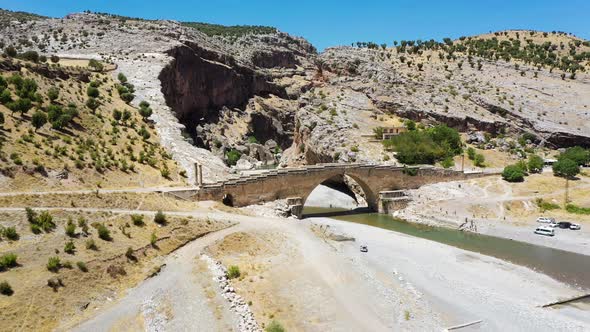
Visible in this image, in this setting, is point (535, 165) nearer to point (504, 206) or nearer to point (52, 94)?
point (504, 206)

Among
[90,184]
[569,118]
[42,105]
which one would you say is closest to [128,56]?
[42,105]

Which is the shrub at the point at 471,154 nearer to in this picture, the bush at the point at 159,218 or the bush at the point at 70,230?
the bush at the point at 159,218

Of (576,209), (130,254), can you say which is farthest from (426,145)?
(130,254)

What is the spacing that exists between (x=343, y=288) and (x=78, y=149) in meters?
26.5

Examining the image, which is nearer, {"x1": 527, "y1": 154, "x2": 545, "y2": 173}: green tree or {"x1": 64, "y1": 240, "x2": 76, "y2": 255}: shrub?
{"x1": 64, "y1": 240, "x2": 76, "y2": 255}: shrub

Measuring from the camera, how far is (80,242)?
89.7ft

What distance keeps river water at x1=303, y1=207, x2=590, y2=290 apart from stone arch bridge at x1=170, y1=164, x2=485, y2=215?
355 cm

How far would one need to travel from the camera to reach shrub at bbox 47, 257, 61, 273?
2397 cm

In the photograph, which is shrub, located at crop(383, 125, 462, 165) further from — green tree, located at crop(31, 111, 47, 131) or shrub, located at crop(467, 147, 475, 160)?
green tree, located at crop(31, 111, 47, 131)

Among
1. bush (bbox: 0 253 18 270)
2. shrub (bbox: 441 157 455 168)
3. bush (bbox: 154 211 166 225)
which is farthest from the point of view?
shrub (bbox: 441 157 455 168)

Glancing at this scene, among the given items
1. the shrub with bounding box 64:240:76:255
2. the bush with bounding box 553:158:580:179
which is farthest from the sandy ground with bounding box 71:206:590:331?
the bush with bounding box 553:158:580:179

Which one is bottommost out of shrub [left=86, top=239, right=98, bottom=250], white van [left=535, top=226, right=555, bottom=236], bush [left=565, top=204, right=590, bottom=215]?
white van [left=535, top=226, right=555, bottom=236]

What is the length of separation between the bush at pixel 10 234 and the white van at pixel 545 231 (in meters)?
40.9

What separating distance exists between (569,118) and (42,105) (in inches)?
3034
